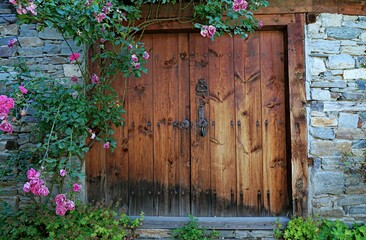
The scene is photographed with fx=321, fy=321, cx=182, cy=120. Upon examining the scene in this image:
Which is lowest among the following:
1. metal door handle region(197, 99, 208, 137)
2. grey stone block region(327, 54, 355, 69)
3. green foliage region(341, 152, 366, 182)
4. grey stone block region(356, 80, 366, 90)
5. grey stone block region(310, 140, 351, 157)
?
green foliage region(341, 152, 366, 182)

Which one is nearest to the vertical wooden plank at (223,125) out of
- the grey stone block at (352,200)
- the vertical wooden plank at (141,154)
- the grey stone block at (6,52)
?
A: the vertical wooden plank at (141,154)

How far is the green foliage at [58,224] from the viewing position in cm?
250

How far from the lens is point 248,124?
10.2 feet

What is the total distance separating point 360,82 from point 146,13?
209 cm

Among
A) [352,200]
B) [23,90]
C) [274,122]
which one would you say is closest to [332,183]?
[352,200]

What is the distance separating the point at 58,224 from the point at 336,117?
8.42ft

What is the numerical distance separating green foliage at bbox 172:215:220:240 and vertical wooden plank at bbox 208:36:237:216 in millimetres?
265

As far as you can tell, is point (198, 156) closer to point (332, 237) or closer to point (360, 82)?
point (332, 237)

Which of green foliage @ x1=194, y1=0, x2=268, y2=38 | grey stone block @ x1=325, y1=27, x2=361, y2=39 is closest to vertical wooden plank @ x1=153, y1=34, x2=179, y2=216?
green foliage @ x1=194, y1=0, x2=268, y2=38

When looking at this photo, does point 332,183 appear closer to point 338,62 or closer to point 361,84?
point 361,84

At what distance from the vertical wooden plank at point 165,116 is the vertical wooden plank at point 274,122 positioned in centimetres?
87

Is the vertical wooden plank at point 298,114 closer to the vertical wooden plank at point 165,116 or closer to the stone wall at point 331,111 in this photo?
the stone wall at point 331,111

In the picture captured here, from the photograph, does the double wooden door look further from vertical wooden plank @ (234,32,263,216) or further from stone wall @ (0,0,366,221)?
stone wall @ (0,0,366,221)

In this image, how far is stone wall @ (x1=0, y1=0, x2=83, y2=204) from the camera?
2.98 metres
